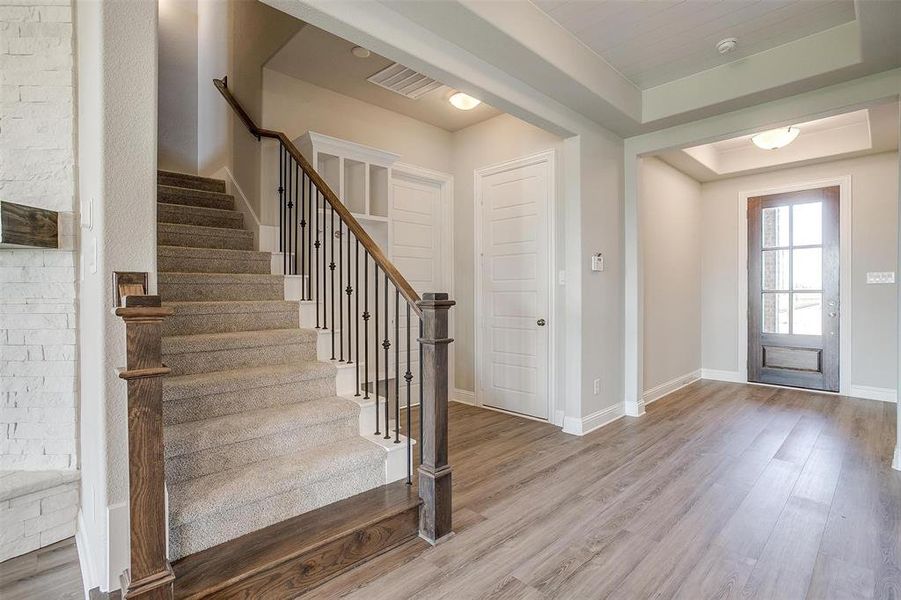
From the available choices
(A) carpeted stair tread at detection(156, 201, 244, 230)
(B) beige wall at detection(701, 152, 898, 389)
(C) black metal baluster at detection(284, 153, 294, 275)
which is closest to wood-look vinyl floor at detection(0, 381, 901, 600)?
(B) beige wall at detection(701, 152, 898, 389)

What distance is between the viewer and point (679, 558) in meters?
1.96

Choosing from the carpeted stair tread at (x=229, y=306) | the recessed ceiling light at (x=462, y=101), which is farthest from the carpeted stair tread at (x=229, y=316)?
the recessed ceiling light at (x=462, y=101)

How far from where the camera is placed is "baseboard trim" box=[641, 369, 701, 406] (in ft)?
15.2

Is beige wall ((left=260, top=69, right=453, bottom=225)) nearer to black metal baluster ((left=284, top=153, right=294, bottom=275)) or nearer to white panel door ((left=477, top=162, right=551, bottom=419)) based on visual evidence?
black metal baluster ((left=284, top=153, right=294, bottom=275))

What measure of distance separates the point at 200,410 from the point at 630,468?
2.57m

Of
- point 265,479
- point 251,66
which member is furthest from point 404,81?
point 265,479

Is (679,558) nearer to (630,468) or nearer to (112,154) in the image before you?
(630,468)

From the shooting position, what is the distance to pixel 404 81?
3.42m

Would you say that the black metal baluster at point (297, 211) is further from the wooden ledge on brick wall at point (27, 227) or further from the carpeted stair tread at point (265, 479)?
the carpeted stair tread at point (265, 479)

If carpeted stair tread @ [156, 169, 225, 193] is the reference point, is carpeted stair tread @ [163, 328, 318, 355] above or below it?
below

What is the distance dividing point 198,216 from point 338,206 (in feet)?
5.14

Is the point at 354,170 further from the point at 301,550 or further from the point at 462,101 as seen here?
the point at 301,550

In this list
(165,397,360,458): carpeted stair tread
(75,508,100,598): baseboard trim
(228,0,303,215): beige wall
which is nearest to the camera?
(75,508,100,598): baseboard trim

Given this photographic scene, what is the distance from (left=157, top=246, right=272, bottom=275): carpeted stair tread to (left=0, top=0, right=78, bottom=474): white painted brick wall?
72 cm
